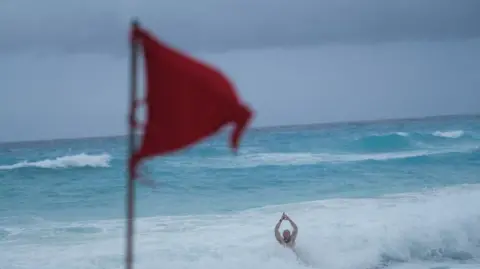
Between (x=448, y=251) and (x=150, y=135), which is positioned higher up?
(x=150, y=135)

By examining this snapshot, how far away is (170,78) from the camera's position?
432 cm

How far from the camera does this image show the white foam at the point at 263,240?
12477mm

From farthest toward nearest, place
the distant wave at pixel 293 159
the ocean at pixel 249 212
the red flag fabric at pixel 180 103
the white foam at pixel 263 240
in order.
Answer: the distant wave at pixel 293 159 → the ocean at pixel 249 212 → the white foam at pixel 263 240 → the red flag fabric at pixel 180 103

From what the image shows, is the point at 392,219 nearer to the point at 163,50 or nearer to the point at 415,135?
the point at 163,50

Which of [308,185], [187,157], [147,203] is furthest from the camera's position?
[187,157]

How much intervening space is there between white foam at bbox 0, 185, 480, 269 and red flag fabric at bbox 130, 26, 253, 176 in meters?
8.02

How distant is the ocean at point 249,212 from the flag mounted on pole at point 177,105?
26.5 ft

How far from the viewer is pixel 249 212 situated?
1758cm

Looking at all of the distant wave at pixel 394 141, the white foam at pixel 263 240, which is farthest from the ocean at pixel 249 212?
the distant wave at pixel 394 141

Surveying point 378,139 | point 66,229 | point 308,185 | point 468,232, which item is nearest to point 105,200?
point 66,229

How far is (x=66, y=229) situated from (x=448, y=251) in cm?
867

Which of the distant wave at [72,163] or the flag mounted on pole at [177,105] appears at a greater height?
the flag mounted on pole at [177,105]

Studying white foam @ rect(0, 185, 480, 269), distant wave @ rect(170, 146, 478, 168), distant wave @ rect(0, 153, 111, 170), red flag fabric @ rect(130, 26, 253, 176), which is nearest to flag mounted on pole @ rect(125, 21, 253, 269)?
red flag fabric @ rect(130, 26, 253, 176)

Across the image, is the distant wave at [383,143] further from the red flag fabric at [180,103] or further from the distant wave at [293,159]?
the red flag fabric at [180,103]
